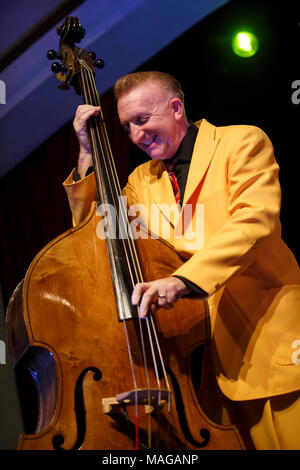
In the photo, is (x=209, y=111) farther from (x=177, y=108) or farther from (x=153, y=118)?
(x=153, y=118)

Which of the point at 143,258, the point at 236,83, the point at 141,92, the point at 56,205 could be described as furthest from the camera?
the point at 56,205

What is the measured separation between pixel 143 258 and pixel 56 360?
0.45m

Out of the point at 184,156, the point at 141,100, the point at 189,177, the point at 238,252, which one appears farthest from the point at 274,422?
the point at 141,100

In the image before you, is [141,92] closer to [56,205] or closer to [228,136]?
[228,136]

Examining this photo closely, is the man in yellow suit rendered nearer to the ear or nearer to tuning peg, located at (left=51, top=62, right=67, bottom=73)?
the ear

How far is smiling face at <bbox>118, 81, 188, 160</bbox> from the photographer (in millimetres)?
1801

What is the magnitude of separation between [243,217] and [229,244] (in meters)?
0.10

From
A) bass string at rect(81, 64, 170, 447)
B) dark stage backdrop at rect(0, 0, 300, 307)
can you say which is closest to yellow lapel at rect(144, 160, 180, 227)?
bass string at rect(81, 64, 170, 447)
